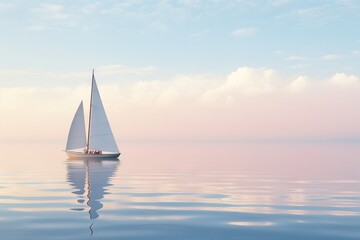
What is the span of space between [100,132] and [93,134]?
1369mm

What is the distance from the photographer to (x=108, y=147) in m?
77.3

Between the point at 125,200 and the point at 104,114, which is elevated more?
the point at 104,114

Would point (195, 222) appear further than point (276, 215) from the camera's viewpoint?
No

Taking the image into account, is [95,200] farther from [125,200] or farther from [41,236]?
[41,236]

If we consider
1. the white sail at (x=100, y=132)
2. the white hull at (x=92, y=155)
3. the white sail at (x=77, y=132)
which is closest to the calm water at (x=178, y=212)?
the white hull at (x=92, y=155)

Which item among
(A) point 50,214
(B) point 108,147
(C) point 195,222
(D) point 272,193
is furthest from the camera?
(B) point 108,147

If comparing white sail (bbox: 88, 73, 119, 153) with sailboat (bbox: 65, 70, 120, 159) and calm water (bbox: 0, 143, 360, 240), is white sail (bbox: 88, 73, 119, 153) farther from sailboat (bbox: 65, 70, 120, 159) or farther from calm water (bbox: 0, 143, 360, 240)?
calm water (bbox: 0, 143, 360, 240)

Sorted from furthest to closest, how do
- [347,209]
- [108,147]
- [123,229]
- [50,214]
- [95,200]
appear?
[108,147] → [95,200] → [347,209] → [50,214] → [123,229]

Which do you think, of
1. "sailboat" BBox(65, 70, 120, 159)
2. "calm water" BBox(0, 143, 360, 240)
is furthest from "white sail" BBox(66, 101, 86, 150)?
"calm water" BBox(0, 143, 360, 240)

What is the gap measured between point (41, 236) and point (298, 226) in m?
10.2

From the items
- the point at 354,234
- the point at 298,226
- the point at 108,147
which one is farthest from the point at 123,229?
the point at 108,147

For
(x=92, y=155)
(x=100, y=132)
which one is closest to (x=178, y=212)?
(x=92, y=155)

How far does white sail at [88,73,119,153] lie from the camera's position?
254ft

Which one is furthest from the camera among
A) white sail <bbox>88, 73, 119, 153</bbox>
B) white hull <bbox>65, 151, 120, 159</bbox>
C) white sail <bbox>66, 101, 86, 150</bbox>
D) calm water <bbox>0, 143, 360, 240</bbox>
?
white sail <bbox>66, 101, 86, 150</bbox>
